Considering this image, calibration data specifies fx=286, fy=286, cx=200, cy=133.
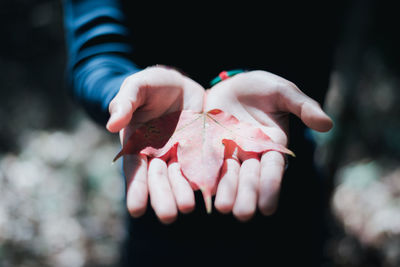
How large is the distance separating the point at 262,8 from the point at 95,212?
1.76m

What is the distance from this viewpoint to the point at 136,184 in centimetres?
73

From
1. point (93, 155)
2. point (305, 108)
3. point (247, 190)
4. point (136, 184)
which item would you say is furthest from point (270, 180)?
point (93, 155)

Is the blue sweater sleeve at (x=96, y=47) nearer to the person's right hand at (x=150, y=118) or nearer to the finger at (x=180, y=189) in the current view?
the person's right hand at (x=150, y=118)

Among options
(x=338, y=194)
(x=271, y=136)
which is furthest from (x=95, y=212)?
(x=338, y=194)

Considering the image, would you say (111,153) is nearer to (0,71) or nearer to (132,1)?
(0,71)

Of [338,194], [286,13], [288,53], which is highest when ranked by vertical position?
[286,13]

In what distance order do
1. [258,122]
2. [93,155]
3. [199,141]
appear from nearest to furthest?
[199,141] → [258,122] → [93,155]

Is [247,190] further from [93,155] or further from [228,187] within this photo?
[93,155]

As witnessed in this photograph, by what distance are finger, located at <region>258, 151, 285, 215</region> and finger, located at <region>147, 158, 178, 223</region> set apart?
21 centimetres

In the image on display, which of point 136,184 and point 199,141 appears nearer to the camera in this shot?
point 136,184

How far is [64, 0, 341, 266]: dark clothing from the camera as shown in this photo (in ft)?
3.26

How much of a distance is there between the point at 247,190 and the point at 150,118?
38cm

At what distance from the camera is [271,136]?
87 cm

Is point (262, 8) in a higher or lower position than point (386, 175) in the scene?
higher
